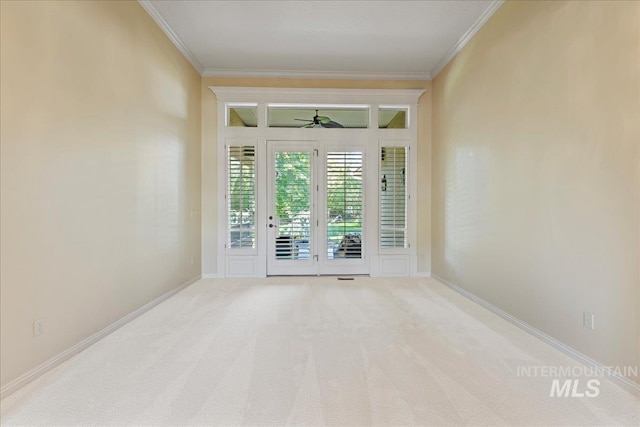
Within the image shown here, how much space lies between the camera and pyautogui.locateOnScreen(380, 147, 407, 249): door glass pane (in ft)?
17.4

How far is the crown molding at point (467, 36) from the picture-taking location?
3396 millimetres

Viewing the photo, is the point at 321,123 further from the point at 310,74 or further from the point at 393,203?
the point at 393,203

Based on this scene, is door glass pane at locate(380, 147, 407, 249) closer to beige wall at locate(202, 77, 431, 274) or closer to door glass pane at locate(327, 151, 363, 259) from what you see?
door glass pane at locate(327, 151, 363, 259)

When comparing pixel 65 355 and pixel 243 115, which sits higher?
pixel 243 115

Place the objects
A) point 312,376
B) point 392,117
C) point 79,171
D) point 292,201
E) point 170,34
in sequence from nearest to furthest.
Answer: point 312,376 → point 79,171 → point 170,34 → point 292,201 → point 392,117

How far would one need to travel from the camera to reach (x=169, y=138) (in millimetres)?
4000

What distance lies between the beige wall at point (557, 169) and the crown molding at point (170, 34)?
370 cm

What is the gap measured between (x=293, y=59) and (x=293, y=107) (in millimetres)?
804

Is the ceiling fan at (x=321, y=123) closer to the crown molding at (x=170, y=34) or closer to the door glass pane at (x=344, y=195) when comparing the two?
the door glass pane at (x=344, y=195)

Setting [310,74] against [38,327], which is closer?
[38,327]

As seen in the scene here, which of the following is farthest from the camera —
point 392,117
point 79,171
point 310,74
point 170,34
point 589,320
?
point 392,117

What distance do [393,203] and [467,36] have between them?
2.51 meters

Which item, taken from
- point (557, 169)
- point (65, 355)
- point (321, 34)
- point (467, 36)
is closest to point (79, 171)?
point (65, 355)

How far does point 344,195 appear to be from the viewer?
527 centimetres
